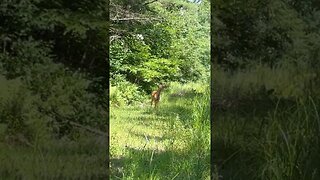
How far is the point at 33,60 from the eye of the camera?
239 centimetres

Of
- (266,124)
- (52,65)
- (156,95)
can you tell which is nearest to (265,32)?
(266,124)

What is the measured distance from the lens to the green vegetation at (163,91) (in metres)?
3.12

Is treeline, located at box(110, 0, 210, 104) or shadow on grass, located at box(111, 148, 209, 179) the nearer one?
shadow on grass, located at box(111, 148, 209, 179)

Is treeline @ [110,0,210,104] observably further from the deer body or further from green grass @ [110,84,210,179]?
green grass @ [110,84,210,179]

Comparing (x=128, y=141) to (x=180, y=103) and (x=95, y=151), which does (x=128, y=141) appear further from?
(x=95, y=151)

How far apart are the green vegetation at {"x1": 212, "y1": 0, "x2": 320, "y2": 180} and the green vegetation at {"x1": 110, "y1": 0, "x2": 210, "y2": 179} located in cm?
60

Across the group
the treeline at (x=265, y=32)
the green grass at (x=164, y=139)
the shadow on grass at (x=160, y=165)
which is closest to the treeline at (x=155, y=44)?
the green grass at (x=164, y=139)

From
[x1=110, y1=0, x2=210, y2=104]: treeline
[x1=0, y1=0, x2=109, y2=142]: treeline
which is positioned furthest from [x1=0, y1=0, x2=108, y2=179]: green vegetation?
[x1=110, y1=0, x2=210, y2=104]: treeline

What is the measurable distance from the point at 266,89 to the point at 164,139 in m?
1.04

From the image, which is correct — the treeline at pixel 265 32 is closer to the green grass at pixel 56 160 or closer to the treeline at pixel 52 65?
the treeline at pixel 52 65

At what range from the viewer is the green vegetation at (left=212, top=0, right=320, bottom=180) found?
2416mm

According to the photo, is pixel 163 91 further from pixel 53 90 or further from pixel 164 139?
Result: pixel 53 90

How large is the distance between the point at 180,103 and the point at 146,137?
392mm

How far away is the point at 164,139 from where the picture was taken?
3307mm
